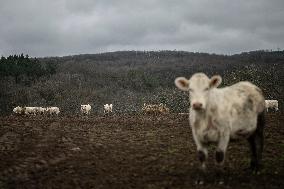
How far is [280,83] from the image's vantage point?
35.4 m

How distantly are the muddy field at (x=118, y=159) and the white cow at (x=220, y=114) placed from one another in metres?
0.75

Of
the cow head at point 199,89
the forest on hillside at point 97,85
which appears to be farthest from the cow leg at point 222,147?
the forest on hillside at point 97,85

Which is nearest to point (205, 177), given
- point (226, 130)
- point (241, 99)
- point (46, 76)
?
point (226, 130)

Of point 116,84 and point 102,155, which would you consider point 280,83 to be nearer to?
point 102,155

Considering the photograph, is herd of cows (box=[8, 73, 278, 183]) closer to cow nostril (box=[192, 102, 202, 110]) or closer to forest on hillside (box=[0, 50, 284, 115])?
cow nostril (box=[192, 102, 202, 110])

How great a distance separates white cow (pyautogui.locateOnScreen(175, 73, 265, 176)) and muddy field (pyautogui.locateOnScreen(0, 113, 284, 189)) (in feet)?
2.46

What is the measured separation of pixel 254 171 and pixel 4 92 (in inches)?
1866

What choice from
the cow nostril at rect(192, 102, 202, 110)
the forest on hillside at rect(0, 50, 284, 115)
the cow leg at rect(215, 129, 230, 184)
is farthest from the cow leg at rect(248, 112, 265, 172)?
the forest on hillside at rect(0, 50, 284, 115)

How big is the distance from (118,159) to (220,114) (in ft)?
12.8

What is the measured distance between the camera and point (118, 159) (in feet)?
37.3

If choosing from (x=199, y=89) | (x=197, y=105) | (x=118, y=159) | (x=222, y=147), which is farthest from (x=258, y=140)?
(x=118, y=159)

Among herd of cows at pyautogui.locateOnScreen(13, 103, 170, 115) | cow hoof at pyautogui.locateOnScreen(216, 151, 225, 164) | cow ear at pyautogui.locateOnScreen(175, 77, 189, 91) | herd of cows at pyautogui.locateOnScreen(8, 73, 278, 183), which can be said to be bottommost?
herd of cows at pyautogui.locateOnScreen(13, 103, 170, 115)

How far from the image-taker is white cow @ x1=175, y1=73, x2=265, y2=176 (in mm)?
8367

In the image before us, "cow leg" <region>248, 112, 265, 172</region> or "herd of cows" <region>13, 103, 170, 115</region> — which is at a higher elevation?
"cow leg" <region>248, 112, 265, 172</region>
